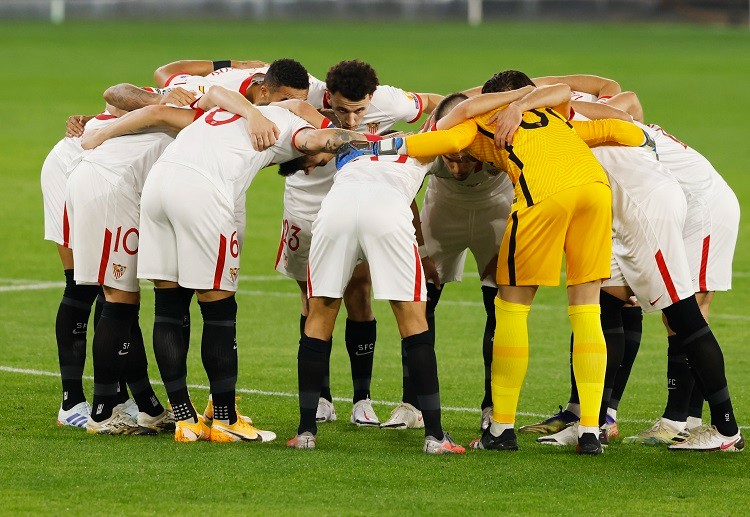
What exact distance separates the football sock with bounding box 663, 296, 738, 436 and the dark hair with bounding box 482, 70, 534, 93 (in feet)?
4.98

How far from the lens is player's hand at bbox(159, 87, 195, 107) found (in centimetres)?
845

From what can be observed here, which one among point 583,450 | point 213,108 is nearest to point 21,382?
point 213,108

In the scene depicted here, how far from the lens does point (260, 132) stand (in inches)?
304

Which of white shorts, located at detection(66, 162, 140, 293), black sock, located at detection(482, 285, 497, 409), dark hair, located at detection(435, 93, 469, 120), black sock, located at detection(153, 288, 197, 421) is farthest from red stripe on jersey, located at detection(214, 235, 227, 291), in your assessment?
black sock, located at detection(482, 285, 497, 409)

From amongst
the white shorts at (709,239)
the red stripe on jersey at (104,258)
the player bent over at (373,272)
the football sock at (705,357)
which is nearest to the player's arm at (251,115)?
the player bent over at (373,272)

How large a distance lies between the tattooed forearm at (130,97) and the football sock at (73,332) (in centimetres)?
109

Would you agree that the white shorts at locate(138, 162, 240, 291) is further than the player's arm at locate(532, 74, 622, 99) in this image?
No

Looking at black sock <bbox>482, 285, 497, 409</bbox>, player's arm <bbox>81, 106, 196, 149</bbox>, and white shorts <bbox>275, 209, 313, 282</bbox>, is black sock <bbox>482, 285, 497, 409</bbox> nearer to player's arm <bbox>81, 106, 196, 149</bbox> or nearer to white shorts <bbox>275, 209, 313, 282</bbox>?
white shorts <bbox>275, 209, 313, 282</bbox>

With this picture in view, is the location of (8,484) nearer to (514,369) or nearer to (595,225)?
(514,369)

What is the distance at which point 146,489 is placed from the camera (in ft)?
21.5

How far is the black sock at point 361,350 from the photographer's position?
887 centimetres

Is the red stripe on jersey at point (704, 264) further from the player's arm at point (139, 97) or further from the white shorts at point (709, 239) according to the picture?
the player's arm at point (139, 97)

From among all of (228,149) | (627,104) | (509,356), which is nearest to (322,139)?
(228,149)

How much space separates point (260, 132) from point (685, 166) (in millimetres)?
2572
